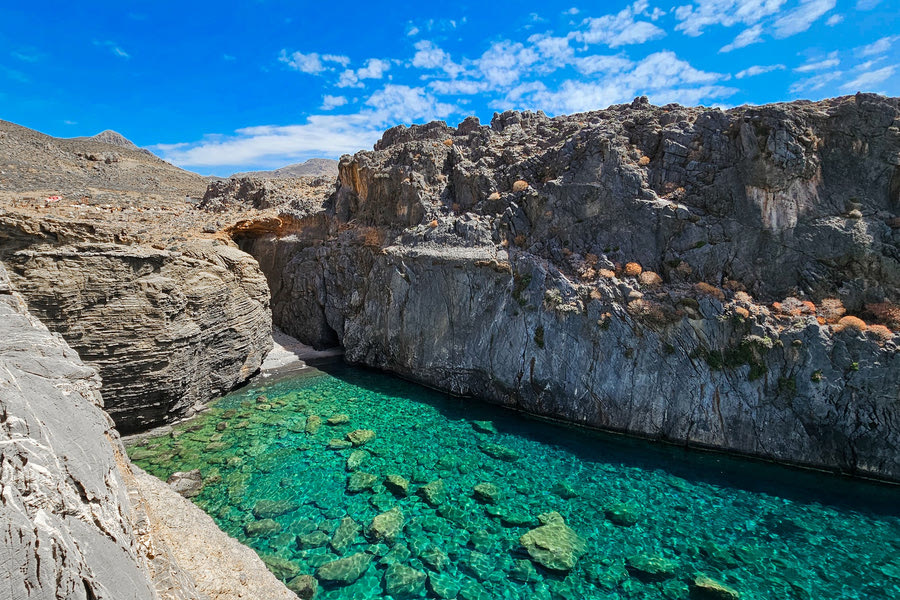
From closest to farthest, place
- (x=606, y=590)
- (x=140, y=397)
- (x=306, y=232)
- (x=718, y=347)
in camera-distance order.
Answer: (x=606, y=590), (x=140, y=397), (x=718, y=347), (x=306, y=232)

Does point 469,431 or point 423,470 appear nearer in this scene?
point 423,470

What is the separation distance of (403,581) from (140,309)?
15145 mm

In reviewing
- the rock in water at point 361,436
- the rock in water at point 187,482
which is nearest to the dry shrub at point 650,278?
the rock in water at point 361,436

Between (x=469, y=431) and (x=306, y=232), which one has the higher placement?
(x=306, y=232)

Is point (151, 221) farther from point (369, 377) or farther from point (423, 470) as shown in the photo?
point (423, 470)

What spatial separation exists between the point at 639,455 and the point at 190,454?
761 inches

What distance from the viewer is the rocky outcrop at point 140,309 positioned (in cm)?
1424

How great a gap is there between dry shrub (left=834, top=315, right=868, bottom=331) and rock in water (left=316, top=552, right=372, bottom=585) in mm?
21288

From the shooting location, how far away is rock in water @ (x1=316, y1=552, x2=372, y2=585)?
10.5m

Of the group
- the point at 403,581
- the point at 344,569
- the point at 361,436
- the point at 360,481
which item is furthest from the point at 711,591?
the point at 361,436

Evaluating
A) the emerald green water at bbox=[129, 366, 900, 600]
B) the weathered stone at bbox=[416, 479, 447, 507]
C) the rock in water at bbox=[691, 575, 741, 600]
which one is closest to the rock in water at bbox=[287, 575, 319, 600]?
the emerald green water at bbox=[129, 366, 900, 600]

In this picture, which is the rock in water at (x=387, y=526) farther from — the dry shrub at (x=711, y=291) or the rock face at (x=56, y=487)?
the dry shrub at (x=711, y=291)

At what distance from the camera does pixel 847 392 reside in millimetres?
16797

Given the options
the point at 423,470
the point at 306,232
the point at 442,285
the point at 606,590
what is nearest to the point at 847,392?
the point at 606,590
